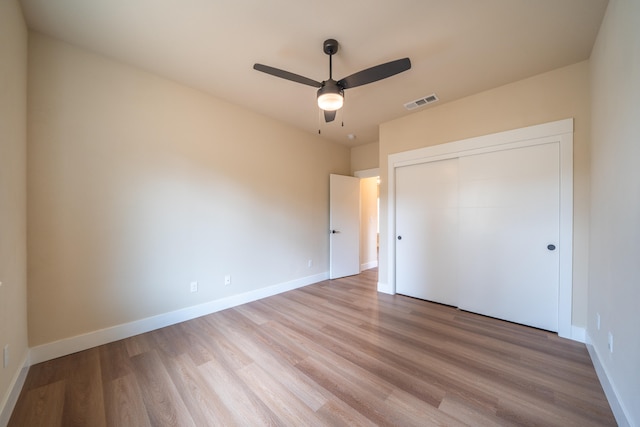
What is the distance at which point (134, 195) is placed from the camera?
2393 millimetres

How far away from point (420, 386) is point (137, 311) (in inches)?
107

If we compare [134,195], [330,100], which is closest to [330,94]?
[330,100]

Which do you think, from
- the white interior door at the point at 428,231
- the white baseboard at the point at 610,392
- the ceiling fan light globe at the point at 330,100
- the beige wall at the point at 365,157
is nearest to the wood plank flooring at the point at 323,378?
the white baseboard at the point at 610,392

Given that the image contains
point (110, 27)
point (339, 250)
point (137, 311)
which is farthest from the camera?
point (339, 250)

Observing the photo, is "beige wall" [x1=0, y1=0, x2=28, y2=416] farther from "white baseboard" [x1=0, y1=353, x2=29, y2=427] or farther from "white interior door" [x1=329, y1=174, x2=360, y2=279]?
"white interior door" [x1=329, y1=174, x2=360, y2=279]

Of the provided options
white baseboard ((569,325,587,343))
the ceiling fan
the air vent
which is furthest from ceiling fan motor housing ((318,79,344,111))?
white baseboard ((569,325,587,343))

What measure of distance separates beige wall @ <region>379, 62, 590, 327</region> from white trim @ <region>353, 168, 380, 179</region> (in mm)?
1298

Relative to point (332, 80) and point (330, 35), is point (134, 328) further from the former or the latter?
point (330, 35)

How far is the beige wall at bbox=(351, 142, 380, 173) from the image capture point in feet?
15.4

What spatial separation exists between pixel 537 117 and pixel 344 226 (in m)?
3.14

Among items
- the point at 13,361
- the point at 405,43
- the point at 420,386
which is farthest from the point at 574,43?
the point at 13,361

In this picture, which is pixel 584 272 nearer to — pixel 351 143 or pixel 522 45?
pixel 522 45

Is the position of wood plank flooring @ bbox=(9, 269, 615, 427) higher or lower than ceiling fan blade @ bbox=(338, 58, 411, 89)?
lower

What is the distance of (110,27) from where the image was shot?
A: 6.22ft
